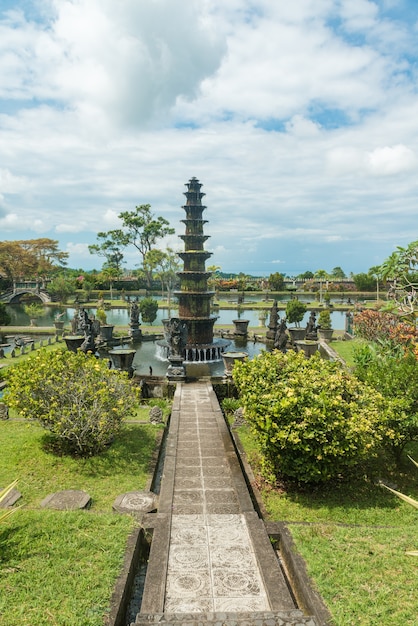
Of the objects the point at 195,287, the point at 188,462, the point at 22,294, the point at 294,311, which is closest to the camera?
the point at 188,462

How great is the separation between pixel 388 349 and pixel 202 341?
10.9 meters

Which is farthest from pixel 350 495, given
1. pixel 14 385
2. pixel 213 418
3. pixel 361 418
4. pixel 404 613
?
pixel 14 385

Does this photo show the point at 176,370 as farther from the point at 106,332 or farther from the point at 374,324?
the point at 374,324

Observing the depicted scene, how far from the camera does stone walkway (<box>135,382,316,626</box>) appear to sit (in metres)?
5.17

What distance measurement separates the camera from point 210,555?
20.8 ft

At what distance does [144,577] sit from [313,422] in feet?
12.5

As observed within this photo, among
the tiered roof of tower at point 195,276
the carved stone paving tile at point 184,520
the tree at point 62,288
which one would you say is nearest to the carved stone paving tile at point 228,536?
the carved stone paving tile at point 184,520

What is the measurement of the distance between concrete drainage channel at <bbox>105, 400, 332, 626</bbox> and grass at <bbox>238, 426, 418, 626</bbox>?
0.44 feet

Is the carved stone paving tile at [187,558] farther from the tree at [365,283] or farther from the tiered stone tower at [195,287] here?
the tree at [365,283]

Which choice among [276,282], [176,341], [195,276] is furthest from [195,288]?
[276,282]

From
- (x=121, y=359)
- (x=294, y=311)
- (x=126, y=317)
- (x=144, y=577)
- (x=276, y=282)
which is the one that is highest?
→ (x=276, y=282)

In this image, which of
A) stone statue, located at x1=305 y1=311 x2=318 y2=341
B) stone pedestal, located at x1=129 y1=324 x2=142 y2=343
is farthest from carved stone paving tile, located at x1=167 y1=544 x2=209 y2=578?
stone pedestal, located at x1=129 y1=324 x2=142 y2=343

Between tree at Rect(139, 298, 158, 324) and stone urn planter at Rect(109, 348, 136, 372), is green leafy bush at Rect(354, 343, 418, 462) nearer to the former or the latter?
stone urn planter at Rect(109, 348, 136, 372)

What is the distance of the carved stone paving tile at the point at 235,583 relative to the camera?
18.2 ft
